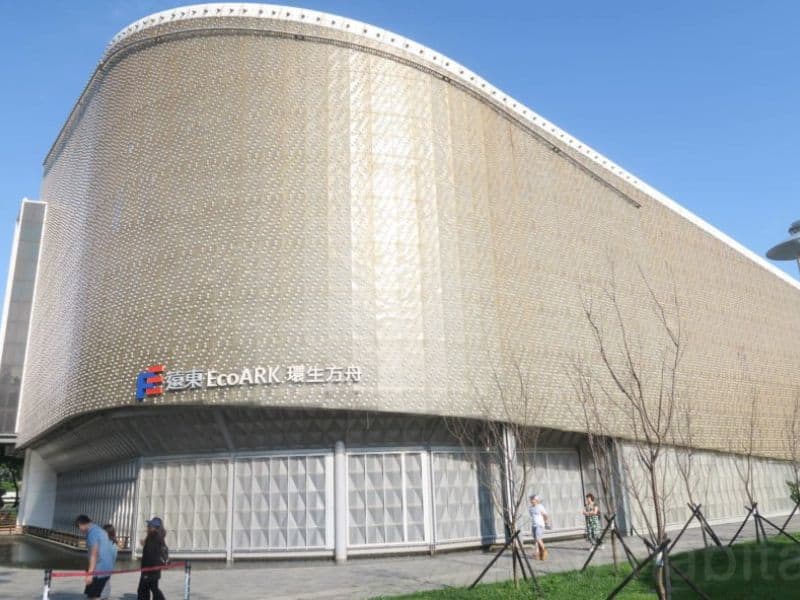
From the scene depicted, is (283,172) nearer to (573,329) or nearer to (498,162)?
(498,162)

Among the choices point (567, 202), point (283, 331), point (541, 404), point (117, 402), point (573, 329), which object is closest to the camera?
point (283, 331)

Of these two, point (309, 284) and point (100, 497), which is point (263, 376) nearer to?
point (309, 284)

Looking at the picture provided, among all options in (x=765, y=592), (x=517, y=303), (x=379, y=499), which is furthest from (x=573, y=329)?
(x=765, y=592)

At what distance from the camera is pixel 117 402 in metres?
20.4

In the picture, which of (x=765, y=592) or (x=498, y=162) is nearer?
(x=765, y=592)

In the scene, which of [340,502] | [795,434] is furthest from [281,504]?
[795,434]

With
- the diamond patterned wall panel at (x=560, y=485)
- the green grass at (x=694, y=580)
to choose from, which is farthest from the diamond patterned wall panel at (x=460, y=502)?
the green grass at (x=694, y=580)

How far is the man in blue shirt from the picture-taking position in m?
10.5

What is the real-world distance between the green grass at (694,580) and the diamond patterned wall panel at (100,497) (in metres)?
13.8

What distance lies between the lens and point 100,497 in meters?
25.2

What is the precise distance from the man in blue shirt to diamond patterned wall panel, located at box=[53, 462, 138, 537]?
1110 centimetres

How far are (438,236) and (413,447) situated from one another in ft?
22.9

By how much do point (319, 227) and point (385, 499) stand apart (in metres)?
8.68

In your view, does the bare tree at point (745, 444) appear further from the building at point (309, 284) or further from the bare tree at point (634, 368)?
the bare tree at point (634, 368)
